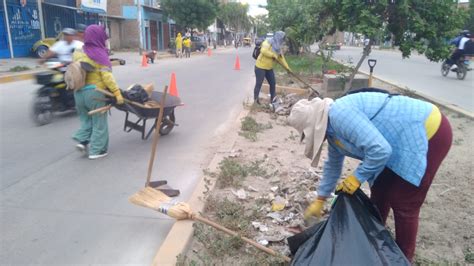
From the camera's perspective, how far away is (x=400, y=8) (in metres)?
7.93

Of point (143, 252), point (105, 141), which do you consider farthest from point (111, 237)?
point (105, 141)

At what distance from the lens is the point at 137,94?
5570mm

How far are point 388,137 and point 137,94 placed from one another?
3940 millimetres

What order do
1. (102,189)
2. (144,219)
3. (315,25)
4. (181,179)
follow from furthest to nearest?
1. (315,25)
2. (181,179)
3. (102,189)
4. (144,219)

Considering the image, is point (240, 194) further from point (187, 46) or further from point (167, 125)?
point (187, 46)

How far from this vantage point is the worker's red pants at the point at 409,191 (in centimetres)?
244

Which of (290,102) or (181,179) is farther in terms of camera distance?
Result: (290,102)

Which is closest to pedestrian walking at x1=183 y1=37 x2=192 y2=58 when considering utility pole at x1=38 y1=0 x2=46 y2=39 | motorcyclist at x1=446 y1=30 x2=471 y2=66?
utility pole at x1=38 y1=0 x2=46 y2=39

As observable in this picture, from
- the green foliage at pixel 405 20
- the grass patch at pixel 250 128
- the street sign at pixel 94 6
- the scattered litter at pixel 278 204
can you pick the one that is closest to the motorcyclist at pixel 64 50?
the grass patch at pixel 250 128

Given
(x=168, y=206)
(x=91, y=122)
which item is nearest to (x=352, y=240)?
(x=168, y=206)

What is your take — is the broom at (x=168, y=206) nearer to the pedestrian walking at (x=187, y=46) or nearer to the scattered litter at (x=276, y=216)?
the scattered litter at (x=276, y=216)

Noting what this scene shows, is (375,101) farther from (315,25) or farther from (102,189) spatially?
(315,25)

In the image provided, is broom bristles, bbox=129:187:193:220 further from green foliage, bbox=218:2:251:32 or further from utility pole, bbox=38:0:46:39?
green foliage, bbox=218:2:251:32

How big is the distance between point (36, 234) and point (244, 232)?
1737 millimetres
